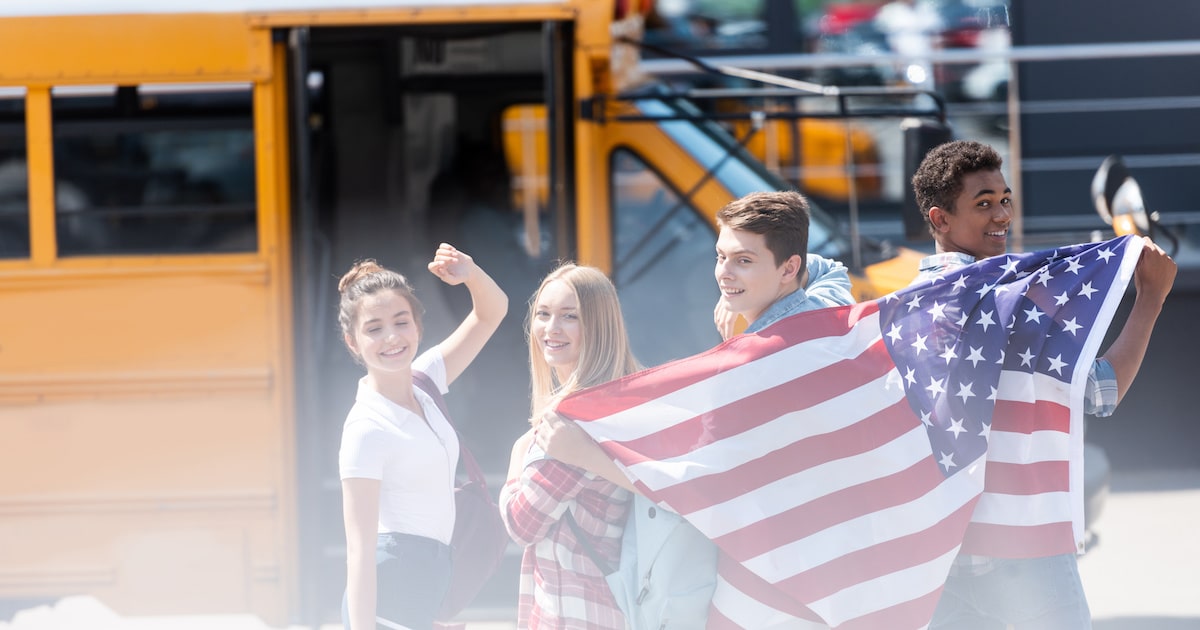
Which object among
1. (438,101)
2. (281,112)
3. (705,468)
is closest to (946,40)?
(438,101)

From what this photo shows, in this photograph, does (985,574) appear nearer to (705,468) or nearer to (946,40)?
(705,468)

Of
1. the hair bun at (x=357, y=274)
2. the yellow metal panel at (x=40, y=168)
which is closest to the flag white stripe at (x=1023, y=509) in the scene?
the hair bun at (x=357, y=274)

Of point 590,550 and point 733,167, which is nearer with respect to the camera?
point 590,550

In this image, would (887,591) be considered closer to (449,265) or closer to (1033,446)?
(1033,446)

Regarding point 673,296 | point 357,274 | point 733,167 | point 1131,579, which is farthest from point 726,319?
point 1131,579

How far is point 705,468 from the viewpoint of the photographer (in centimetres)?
236

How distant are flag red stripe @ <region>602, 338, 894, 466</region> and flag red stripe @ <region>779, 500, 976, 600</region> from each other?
0.31 m

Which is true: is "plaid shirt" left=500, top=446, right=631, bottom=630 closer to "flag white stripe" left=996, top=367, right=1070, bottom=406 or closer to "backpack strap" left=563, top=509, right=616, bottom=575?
"backpack strap" left=563, top=509, right=616, bottom=575

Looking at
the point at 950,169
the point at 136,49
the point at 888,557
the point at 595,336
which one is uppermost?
the point at 136,49

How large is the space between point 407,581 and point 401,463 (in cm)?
25

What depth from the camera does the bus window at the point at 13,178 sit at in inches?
165

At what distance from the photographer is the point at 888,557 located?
2.38 metres

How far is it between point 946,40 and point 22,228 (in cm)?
657

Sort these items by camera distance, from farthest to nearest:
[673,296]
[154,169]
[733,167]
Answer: [673,296] → [733,167] → [154,169]
